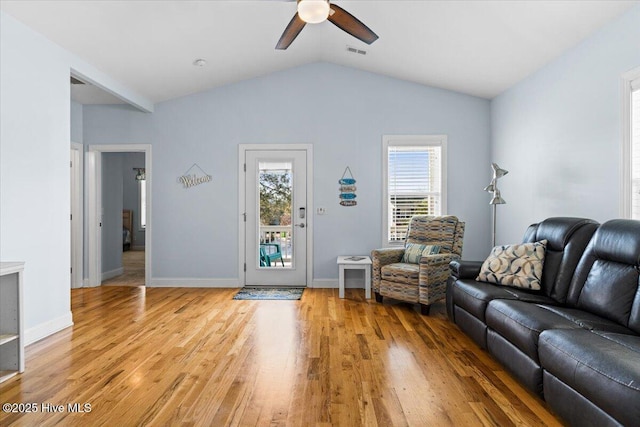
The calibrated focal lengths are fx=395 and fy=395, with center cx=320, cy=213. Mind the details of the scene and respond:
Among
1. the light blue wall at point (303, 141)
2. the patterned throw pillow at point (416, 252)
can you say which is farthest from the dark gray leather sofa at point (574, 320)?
the light blue wall at point (303, 141)

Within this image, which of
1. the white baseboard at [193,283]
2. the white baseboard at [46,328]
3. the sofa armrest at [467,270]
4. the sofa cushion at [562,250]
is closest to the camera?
the sofa cushion at [562,250]

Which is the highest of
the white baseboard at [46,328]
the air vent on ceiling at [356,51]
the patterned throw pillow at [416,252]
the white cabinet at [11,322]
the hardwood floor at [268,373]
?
the air vent on ceiling at [356,51]

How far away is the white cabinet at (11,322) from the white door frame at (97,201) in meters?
2.90

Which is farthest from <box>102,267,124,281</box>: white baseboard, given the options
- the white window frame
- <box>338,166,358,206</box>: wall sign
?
the white window frame

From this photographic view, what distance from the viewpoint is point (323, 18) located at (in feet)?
9.05

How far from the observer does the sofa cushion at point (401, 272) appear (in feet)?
14.0

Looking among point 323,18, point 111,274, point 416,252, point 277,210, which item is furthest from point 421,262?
point 111,274

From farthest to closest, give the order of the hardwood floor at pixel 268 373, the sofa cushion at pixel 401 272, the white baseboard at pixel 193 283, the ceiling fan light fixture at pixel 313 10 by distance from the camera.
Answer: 1. the white baseboard at pixel 193 283
2. the sofa cushion at pixel 401 272
3. the ceiling fan light fixture at pixel 313 10
4. the hardwood floor at pixel 268 373

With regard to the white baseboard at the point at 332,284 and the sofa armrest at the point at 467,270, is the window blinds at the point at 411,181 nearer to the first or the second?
the white baseboard at the point at 332,284

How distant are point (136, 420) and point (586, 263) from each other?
3.02 m

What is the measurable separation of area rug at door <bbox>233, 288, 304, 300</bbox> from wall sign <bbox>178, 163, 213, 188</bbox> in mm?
1628

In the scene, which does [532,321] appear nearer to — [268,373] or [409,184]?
[268,373]

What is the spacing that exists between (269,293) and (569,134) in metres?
3.76

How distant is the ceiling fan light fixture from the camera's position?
8.57 ft
